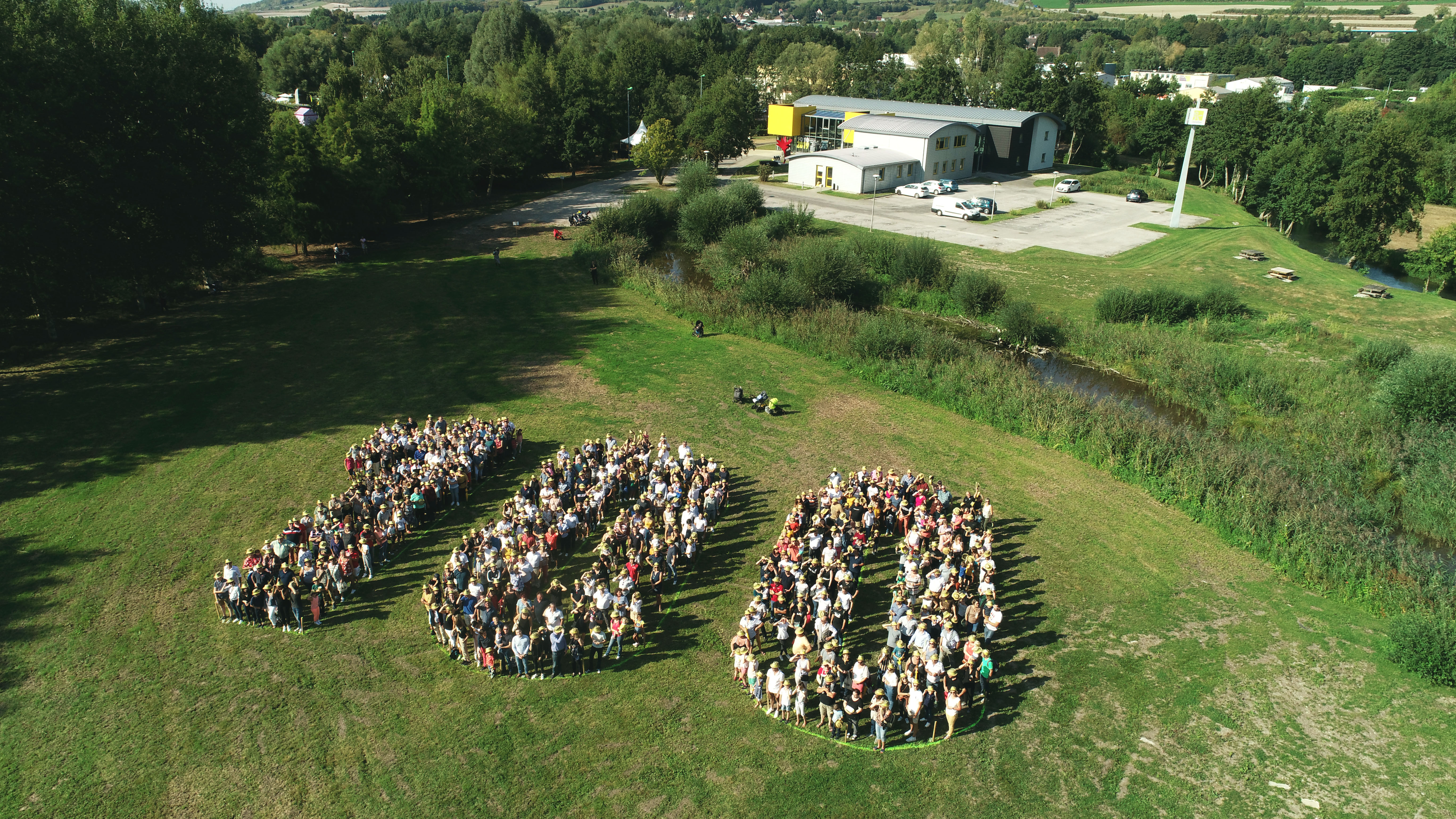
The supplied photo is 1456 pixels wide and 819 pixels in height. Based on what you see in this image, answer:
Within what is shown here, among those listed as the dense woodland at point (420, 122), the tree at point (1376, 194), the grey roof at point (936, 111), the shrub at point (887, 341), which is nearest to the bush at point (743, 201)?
the shrub at point (887, 341)

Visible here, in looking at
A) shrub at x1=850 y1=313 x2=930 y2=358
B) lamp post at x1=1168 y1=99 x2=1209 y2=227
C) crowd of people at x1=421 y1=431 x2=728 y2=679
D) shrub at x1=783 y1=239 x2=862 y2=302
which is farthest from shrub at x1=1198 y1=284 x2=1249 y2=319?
crowd of people at x1=421 y1=431 x2=728 y2=679

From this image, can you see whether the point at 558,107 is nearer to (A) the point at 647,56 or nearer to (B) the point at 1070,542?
(A) the point at 647,56

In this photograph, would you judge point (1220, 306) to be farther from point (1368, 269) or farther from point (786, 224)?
point (786, 224)

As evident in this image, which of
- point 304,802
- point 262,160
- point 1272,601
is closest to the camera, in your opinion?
point 304,802

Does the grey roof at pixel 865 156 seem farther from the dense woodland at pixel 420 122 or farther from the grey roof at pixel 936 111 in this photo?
the dense woodland at pixel 420 122

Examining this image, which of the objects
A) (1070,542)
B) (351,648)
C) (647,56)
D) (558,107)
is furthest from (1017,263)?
(647,56)

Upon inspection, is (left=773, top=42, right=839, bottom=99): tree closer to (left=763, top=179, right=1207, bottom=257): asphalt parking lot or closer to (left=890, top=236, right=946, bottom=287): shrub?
(left=763, top=179, right=1207, bottom=257): asphalt parking lot

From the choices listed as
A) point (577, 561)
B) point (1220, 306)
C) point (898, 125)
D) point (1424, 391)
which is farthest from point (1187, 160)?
point (577, 561)
